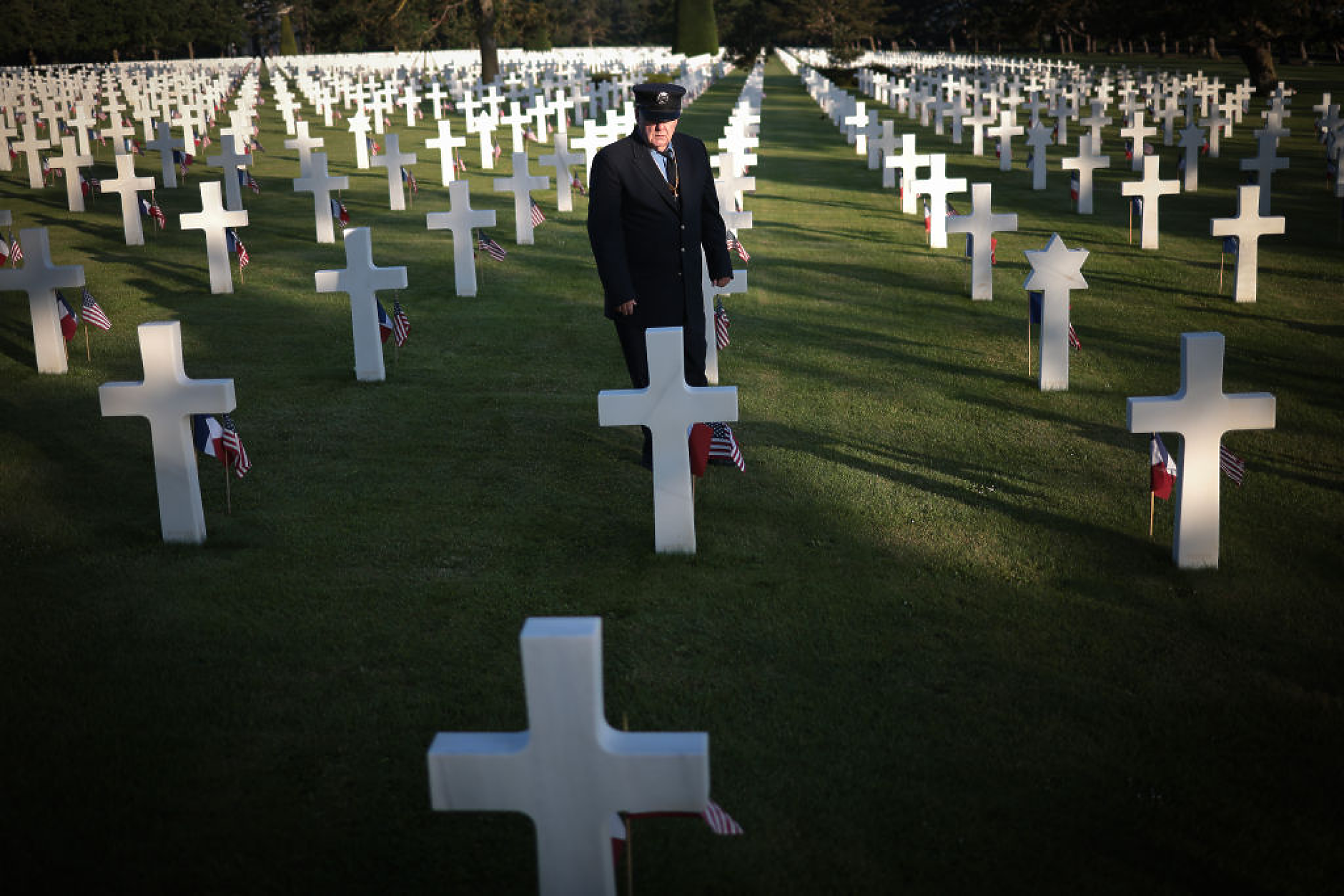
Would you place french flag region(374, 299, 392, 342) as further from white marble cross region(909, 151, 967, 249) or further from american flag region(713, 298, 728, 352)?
white marble cross region(909, 151, 967, 249)

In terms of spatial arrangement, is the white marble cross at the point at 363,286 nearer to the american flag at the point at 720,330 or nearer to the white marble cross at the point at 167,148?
the american flag at the point at 720,330

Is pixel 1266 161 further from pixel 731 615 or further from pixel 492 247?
pixel 731 615

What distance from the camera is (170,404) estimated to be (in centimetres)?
580

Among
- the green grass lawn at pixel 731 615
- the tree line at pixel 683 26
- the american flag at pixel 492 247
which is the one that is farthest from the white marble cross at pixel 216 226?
the tree line at pixel 683 26

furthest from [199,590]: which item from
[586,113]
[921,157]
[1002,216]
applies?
[586,113]

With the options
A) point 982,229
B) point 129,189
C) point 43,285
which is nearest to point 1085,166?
point 982,229

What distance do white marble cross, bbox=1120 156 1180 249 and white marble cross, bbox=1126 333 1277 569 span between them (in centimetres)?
872

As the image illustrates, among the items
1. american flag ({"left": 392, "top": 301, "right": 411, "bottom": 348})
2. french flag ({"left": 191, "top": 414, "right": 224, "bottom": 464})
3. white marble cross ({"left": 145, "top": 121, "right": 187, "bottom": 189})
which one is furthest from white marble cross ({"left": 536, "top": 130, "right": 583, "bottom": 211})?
french flag ({"left": 191, "top": 414, "right": 224, "bottom": 464})

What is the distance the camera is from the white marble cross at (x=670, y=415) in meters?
5.38

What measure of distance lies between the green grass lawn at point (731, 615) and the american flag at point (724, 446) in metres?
0.28

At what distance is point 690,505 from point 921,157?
443 inches

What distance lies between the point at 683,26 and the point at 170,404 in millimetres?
66783

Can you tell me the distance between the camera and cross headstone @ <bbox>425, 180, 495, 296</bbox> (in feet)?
37.8

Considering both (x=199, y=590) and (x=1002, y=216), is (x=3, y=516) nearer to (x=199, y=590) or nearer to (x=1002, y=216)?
(x=199, y=590)
